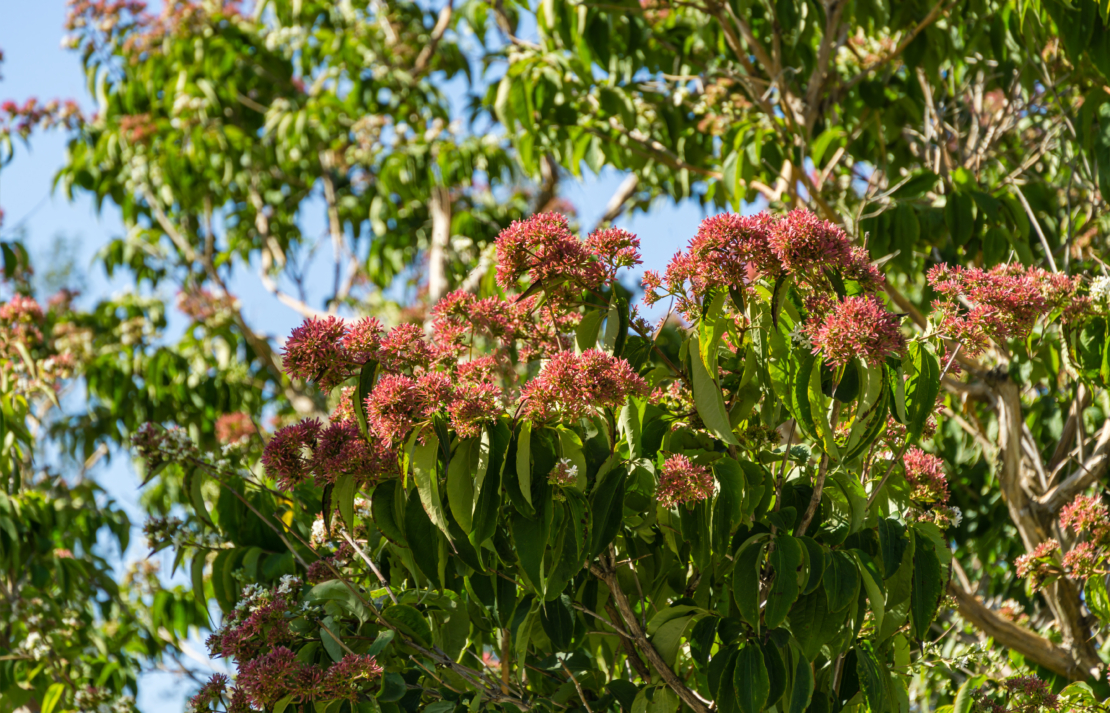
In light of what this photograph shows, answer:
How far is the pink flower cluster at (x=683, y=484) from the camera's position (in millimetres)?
1457

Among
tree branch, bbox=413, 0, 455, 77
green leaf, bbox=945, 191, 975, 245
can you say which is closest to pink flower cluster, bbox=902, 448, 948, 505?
green leaf, bbox=945, 191, 975, 245

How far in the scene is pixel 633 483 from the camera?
5.24ft

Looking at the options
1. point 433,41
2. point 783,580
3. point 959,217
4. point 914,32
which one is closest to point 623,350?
point 783,580

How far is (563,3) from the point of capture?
3.19m

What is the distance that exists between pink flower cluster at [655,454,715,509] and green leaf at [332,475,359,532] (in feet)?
1.57

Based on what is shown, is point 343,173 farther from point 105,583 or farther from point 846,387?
point 846,387

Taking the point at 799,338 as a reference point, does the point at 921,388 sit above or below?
below

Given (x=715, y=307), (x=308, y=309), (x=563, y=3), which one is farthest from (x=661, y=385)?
(x=308, y=309)

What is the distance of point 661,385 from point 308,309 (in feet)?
16.2

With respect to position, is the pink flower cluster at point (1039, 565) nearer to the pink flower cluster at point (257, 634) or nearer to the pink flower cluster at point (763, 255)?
the pink flower cluster at point (763, 255)

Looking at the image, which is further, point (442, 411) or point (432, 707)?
point (432, 707)

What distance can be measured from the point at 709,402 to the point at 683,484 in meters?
0.14

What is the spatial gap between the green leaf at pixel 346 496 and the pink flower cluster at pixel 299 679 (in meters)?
0.21

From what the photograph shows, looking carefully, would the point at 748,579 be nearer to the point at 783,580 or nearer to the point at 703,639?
the point at 783,580
